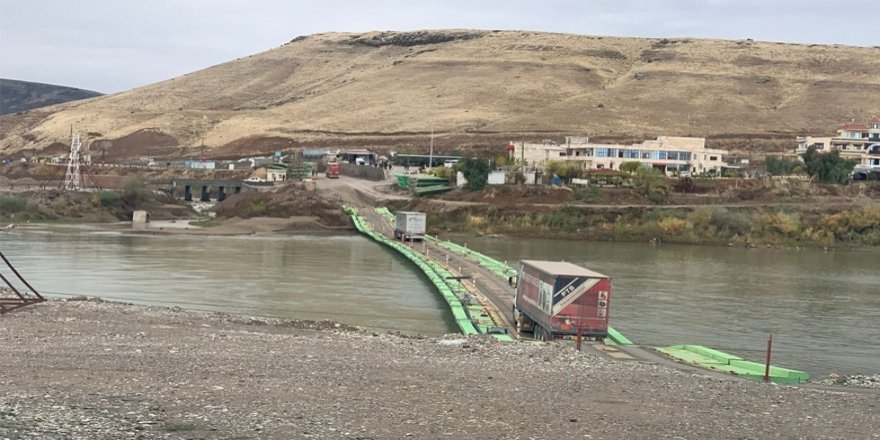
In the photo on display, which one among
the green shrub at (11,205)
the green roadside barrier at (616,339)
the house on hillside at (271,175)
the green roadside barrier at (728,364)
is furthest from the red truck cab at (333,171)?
the green roadside barrier at (728,364)

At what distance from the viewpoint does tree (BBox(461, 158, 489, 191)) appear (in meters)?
72.2

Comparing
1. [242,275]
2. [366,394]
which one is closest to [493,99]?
[242,275]

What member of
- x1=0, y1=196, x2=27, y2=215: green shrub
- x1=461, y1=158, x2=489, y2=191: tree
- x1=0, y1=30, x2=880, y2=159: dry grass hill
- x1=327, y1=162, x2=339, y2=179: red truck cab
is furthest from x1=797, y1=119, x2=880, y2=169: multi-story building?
x1=0, y1=196, x2=27, y2=215: green shrub

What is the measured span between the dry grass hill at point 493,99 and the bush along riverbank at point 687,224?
122ft

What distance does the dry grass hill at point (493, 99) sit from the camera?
114 m

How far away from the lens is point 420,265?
40.5 m

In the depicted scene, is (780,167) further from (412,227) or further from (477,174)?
(412,227)

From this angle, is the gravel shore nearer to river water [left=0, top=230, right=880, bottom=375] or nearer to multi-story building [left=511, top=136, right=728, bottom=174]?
river water [left=0, top=230, right=880, bottom=375]

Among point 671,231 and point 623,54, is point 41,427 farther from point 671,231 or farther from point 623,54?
point 623,54

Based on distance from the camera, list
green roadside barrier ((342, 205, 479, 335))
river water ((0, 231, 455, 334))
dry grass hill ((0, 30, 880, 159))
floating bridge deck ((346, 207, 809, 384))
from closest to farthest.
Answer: floating bridge deck ((346, 207, 809, 384)) < green roadside barrier ((342, 205, 479, 335)) < river water ((0, 231, 455, 334)) < dry grass hill ((0, 30, 880, 159))

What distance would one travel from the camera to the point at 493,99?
129 m

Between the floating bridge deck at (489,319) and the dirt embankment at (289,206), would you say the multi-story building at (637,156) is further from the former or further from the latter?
the floating bridge deck at (489,319)

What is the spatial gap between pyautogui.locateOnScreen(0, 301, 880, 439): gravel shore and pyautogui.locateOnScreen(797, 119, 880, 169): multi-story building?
7648 centimetres

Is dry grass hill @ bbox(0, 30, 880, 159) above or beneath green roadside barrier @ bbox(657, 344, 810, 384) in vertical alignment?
above
